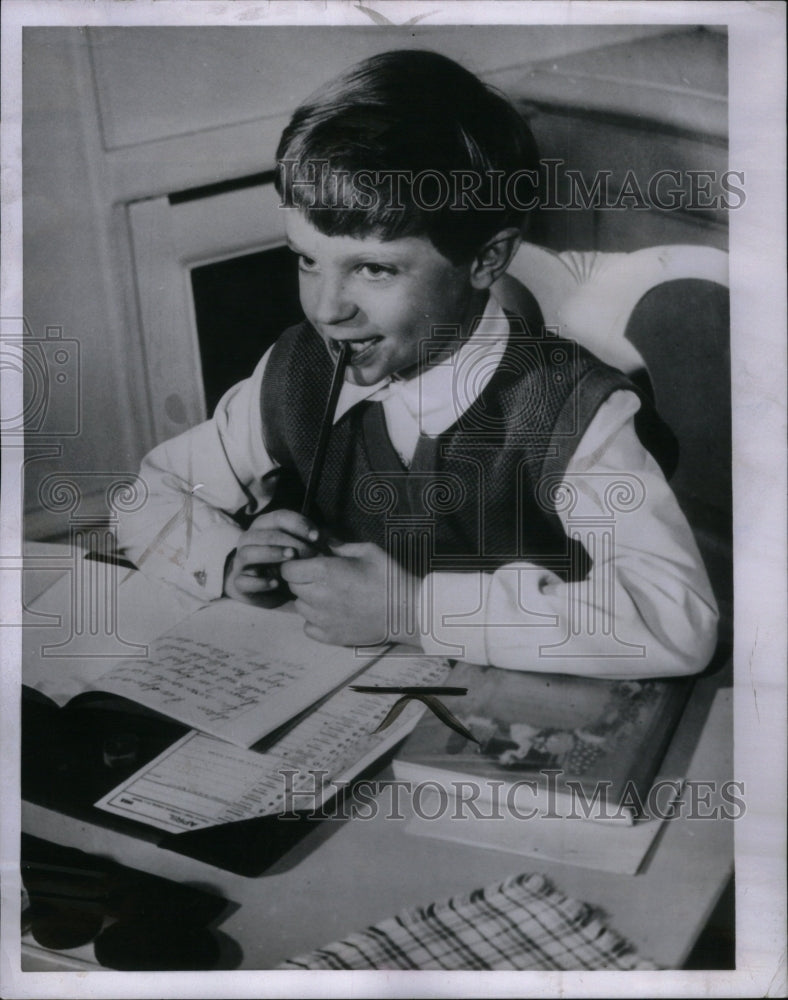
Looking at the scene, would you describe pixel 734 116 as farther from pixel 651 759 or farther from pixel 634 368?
pixel 651 759

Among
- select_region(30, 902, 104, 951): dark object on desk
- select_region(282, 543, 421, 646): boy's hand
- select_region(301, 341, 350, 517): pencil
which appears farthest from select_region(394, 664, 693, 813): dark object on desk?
select_region(30, 902, 104, 951): dark object on desk

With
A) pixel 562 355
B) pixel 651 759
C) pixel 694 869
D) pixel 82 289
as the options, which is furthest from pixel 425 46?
pixel 694 869

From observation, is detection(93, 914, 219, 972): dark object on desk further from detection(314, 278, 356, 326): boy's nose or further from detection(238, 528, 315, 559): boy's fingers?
detection(314, 278, 356, 326): boy's nose

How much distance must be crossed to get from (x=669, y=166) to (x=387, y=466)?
1.83ft

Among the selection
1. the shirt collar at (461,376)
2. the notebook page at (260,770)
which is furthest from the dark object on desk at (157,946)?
the shirt collar at (461,376)

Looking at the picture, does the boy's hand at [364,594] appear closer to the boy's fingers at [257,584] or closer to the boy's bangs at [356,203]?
the boy's fingers at [257,584]

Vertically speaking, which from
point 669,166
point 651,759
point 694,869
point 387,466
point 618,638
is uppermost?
point 669,166

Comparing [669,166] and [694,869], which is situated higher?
[669,166]

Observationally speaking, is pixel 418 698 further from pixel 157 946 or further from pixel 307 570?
pixel 157 946

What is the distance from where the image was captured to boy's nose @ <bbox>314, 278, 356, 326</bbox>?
1.20m

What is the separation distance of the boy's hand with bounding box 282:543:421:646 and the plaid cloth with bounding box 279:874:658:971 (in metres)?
0.35

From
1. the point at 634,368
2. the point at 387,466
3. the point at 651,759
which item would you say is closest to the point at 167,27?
the point at 387,466

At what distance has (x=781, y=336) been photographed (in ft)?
4.09

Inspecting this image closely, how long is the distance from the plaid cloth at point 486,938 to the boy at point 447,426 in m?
0.30
